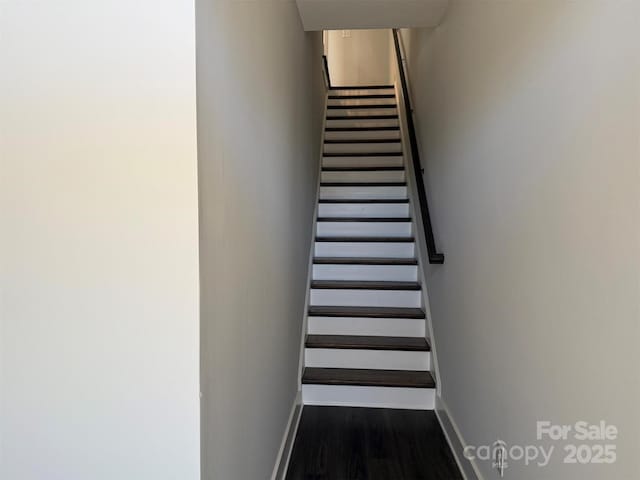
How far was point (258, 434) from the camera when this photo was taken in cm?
142

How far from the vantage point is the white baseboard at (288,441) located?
5.82 ft

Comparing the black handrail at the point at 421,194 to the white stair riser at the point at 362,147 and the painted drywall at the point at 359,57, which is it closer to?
the white stair riser at the point at 362,147

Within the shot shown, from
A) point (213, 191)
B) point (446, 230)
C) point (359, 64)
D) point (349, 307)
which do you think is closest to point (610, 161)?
point (213, 191)

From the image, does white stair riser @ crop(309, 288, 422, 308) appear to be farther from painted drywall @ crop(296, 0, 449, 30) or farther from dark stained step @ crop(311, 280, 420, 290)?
painted drywall @ crop(296, 0, 449, 30)

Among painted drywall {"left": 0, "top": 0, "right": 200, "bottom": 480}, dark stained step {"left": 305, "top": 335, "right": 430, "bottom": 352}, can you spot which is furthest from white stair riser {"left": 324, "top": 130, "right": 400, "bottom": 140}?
painted drywall {"left": 0, "top": 0, "right": 200, "bottom": 480}

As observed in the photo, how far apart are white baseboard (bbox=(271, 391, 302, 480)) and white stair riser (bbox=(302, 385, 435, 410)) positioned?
0.15 m

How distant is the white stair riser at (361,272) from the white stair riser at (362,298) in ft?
0.72

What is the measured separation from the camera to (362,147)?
4508 mm

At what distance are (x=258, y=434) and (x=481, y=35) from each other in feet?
6.08

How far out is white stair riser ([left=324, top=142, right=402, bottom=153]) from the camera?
173 inches

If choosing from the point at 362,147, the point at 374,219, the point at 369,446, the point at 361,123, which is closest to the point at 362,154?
the point at 362,147

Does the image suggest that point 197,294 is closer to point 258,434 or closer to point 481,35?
point 258,434

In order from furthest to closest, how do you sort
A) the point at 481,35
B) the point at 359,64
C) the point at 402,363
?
the point at 359,64 → the point at 402,363 → the point at 481,35

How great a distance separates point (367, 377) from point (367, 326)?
15.8 inches
